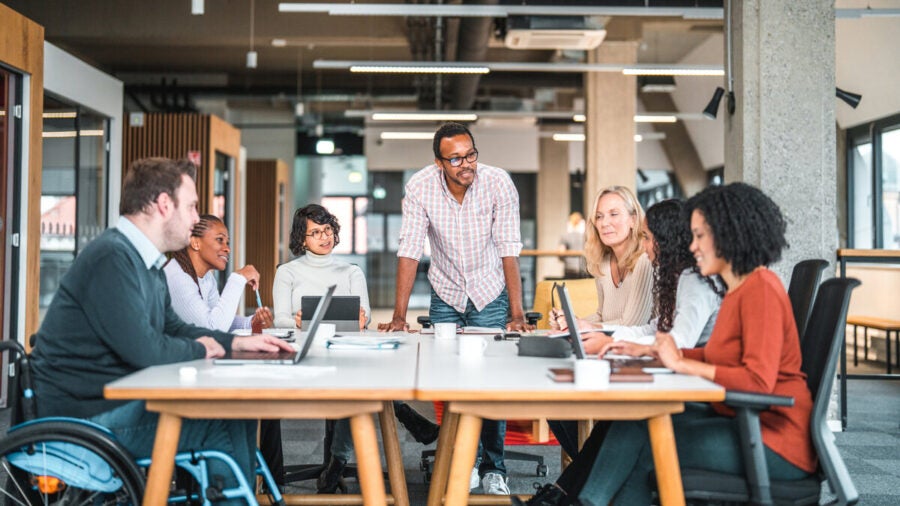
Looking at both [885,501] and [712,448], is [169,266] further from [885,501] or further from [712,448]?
[885,501]

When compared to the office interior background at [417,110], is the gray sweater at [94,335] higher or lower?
lower

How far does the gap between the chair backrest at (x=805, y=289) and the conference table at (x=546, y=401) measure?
0.59 meters

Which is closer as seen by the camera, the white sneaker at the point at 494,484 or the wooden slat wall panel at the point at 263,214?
the white sneaker at the point at 494,484

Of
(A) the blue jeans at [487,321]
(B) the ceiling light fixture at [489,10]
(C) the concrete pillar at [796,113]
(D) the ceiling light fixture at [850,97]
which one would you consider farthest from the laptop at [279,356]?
(D) the ceiling light fixture at [850,97]

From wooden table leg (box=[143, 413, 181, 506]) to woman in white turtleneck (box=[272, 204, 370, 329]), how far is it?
2105mm

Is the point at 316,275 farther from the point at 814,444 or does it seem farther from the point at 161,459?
the point at 814,444

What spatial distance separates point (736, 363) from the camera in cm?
240

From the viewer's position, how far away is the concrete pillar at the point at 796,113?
4.86m

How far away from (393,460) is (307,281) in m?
1.30

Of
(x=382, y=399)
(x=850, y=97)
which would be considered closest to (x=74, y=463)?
(x=382, y=399)

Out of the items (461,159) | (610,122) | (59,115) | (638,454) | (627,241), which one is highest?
(610,122)

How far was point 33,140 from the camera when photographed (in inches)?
250

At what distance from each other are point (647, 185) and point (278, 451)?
55.5 feet

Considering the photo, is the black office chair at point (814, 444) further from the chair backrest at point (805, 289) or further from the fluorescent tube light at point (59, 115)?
the fluorescent tube light at point (59, 115)
